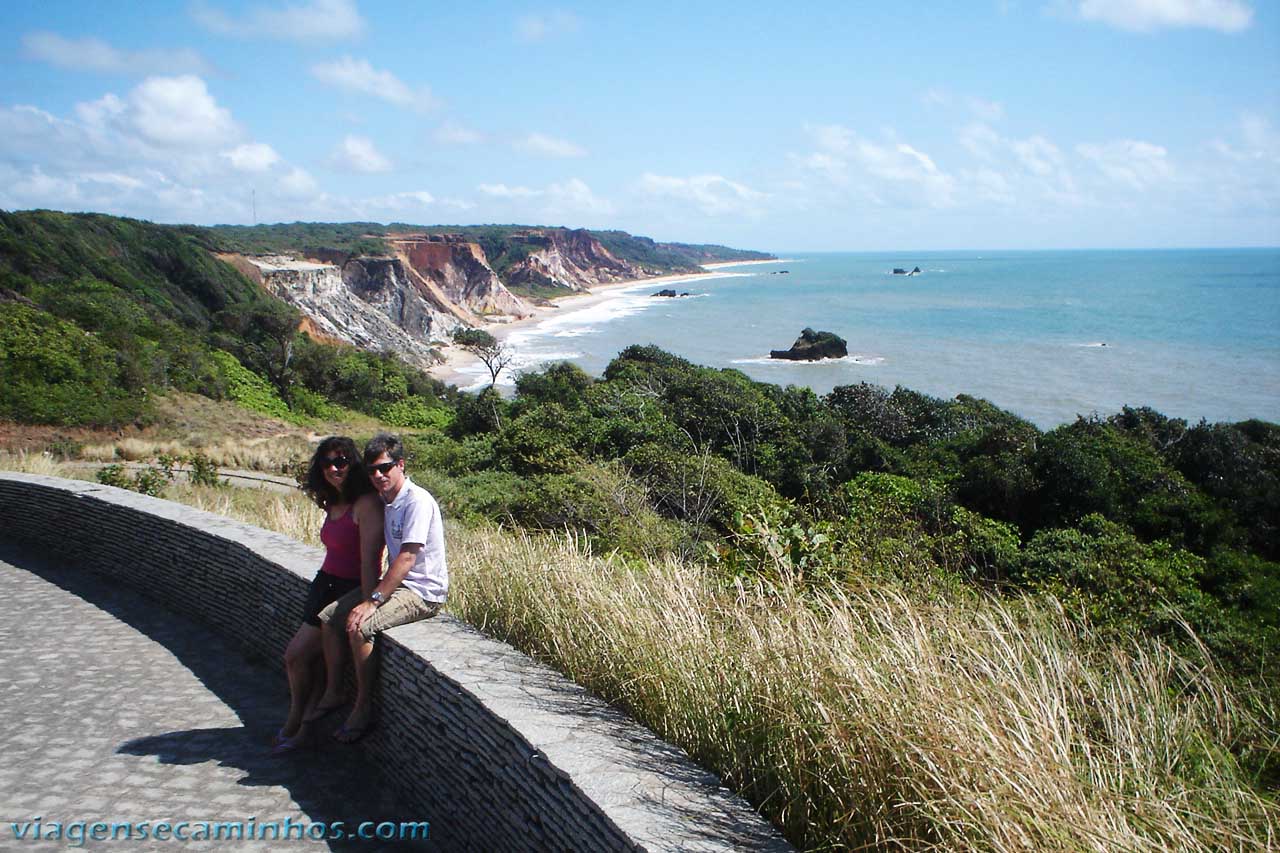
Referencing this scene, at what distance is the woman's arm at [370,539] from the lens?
13.1ft

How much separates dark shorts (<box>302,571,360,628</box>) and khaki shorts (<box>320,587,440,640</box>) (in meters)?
0.06

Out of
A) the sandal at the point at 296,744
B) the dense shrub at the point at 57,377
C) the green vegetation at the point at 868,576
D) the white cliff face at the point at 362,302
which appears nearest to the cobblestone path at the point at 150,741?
the sandal at the point at 296,744

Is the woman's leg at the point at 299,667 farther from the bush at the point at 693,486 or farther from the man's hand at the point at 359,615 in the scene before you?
the bush at the point at 693,486

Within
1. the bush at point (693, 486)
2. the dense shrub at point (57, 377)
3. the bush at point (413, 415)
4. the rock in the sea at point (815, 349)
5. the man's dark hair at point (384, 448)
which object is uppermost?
the man's dark hair at point (384, 448)

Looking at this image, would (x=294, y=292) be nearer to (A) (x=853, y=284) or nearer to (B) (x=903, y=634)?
(B) (x=903, y=634)

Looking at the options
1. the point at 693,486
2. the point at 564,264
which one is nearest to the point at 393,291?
the point at 693,486

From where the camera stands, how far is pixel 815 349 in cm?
5456

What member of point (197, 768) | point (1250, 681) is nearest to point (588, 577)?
point (197, 768)

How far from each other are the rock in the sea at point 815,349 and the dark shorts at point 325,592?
51.5 meters

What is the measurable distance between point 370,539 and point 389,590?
0.25 metres

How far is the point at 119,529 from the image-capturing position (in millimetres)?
6633

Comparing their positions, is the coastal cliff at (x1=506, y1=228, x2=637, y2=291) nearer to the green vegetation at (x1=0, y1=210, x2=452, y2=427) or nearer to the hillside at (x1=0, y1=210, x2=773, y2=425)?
the hillside at (x1=0, y1=210, x2=773, y2=425)

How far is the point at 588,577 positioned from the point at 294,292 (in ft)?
181

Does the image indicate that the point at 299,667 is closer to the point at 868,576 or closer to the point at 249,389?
the point at 868,576
